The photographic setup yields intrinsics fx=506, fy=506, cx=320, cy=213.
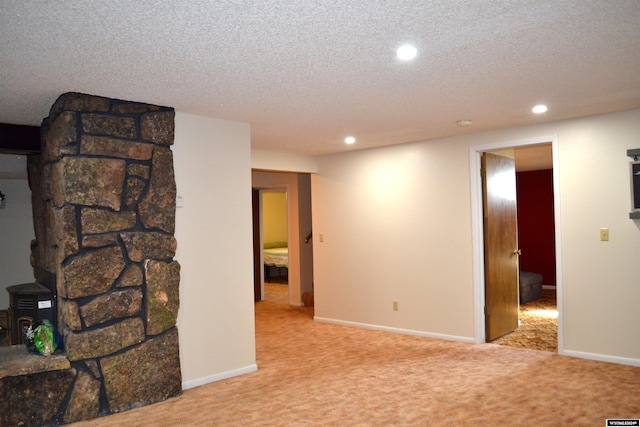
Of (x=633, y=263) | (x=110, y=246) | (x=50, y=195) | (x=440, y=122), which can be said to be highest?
(x=440, y=122)

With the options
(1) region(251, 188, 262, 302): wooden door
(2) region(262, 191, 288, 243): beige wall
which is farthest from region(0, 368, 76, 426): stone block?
(2) region(262, 191, 288, 243): beige wall

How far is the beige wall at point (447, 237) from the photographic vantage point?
171 inches

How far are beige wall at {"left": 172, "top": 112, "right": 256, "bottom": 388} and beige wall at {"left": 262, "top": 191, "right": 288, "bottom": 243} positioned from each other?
7.36 meters

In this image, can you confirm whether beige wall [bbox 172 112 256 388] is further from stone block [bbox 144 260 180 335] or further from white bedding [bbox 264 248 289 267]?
white bedding [bbox 264 248 289 267]

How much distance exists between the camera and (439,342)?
534cm

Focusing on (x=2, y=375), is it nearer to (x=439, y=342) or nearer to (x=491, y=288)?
(x=439, y=342)

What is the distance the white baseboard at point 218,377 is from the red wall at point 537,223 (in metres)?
6.37

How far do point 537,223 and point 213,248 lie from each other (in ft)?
22.3

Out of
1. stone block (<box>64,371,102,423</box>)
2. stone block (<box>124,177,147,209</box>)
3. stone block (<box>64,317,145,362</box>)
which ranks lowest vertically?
stone block (<box>64,371,102,423</box>)

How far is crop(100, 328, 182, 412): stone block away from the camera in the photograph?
346 cm

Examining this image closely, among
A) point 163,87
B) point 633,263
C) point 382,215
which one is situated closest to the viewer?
point 163,87

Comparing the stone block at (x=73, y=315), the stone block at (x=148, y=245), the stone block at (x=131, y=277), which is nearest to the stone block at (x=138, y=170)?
the stone block at (x=148, y=245)

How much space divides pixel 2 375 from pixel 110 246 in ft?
3.24

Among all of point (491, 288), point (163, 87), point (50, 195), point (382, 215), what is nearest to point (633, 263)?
point (491, 288)
